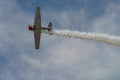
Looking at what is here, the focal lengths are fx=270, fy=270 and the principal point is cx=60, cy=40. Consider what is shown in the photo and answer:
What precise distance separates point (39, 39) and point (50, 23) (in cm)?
713

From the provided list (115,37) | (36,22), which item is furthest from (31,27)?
(115,37)

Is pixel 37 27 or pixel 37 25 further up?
pixel 37 25

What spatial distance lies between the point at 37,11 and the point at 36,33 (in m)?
7.88

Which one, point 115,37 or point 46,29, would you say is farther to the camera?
point 46,29

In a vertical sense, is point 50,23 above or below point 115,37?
above

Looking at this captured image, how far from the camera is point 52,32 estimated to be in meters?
95.4

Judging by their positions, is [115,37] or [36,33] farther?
[36,33]

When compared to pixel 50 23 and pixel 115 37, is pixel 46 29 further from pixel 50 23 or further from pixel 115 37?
pixel 115 37

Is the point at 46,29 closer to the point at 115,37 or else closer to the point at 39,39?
the point at 39,39

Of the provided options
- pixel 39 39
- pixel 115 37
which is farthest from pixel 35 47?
pixel 115 37

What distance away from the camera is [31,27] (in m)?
96.3

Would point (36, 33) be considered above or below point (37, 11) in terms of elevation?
below

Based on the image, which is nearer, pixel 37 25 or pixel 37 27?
pixel 37 27

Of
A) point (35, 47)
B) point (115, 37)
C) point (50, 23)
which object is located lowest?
point (115, 37)
